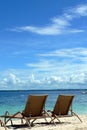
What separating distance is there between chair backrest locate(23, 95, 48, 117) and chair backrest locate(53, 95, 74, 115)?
2.11ft

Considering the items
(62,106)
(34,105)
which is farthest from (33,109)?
(62,106)

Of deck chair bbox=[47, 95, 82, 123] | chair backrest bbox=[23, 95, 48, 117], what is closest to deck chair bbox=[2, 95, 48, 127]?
chair backrest bbox=[23, 95, 48, 117]

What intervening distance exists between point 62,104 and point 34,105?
1.01m

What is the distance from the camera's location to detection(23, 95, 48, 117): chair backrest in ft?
32.7

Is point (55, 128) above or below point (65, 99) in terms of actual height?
below

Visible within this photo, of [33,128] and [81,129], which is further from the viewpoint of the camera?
[33,128]

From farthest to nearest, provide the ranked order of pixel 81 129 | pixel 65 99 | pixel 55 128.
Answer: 1. pixel 65 99
2. pixel 55 128
3. pixel 81 129

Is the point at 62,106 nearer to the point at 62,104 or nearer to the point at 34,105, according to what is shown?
the point at 62,104

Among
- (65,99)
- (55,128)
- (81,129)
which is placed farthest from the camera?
(65,99)

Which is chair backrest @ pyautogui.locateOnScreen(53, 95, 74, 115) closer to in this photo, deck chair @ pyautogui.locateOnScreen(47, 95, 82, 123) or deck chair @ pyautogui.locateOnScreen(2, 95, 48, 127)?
deck chair @ pyautogui.locateOnScreen(47, 95, 82, 123)

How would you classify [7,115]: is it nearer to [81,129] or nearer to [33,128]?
[33,128]

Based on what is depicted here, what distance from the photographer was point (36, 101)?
10.1 m

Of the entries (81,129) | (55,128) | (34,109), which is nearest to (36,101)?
(34,109)

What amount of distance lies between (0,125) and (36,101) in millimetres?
1138
